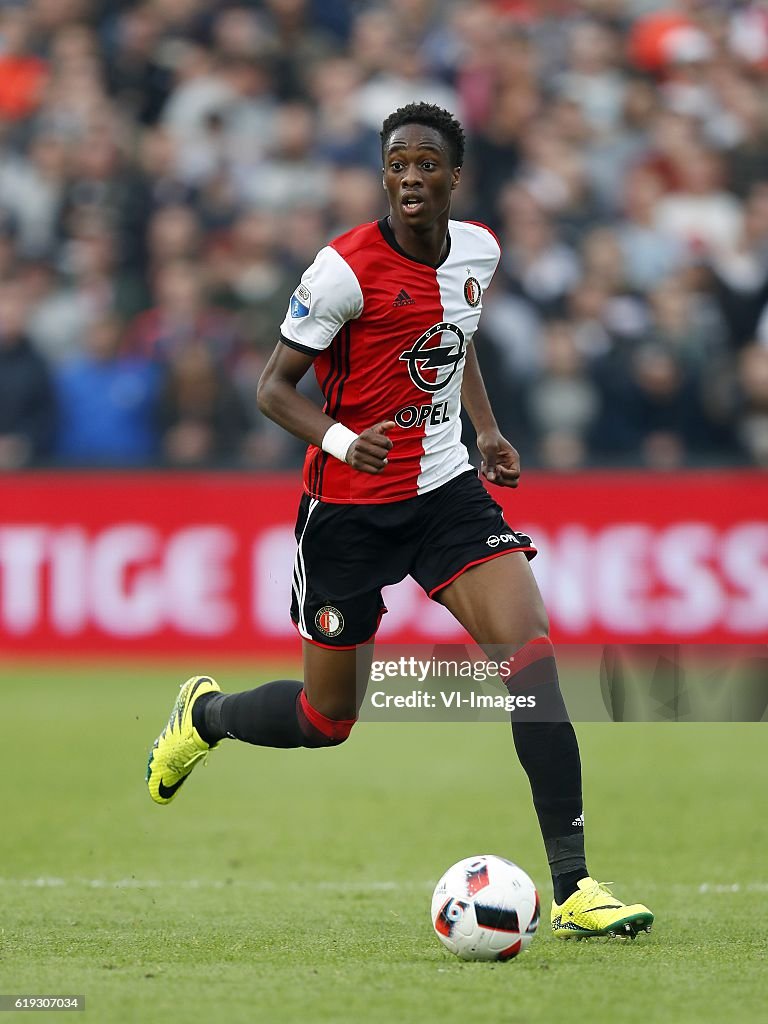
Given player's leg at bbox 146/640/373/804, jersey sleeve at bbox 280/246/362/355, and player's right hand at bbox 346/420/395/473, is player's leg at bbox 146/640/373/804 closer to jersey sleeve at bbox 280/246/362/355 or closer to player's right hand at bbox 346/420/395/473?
player's right hand at bbox 346/420/395/473

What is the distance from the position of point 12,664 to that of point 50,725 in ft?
5.88

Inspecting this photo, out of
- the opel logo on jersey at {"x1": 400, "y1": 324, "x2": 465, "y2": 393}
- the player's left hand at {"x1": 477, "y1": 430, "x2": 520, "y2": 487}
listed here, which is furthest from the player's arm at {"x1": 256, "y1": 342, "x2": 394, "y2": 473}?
the player's left hand at {"x1": 477, "y1": 430, "x2": 520, "y2": 487}

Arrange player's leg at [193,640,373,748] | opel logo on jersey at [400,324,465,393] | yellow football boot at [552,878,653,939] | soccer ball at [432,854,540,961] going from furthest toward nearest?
1. player's leg at [193,640,373,748]
2. opel logo on jersey at [400,324,465,393]
3. yellow football boot at [552,878,653,939]
4. soccer ball at [432,854,540,961]

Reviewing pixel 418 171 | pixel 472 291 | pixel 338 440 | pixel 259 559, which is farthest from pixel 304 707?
pixel 259 559

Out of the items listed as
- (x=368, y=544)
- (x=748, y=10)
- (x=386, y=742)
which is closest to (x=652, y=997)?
(x=368, y=544)

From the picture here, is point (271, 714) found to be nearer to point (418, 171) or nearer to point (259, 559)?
point (418, 171)

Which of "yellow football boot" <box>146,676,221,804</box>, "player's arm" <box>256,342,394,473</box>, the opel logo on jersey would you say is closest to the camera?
"player's arm" <box>256,342,394,473</box>

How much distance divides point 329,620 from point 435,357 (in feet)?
3.11

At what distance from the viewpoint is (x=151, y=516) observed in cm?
1259

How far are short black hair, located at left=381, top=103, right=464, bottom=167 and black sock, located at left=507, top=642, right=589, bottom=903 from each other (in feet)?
5.41

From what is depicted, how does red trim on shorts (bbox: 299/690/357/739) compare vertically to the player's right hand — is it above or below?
below

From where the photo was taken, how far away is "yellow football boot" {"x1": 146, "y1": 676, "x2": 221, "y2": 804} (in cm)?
668

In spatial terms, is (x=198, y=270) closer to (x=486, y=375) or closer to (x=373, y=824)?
(x=486, y=375)

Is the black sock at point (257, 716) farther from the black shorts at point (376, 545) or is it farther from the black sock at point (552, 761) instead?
the black sock at point (552, 761)
